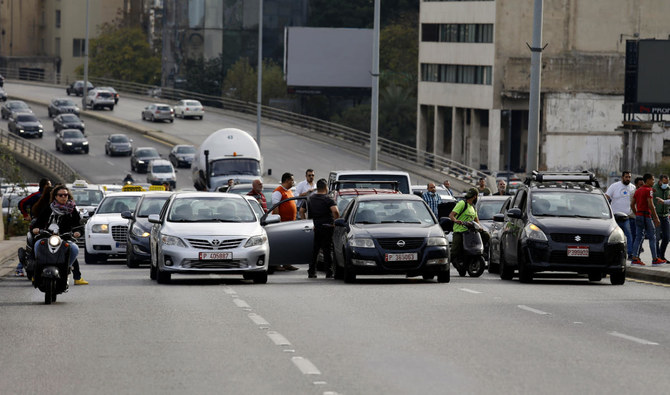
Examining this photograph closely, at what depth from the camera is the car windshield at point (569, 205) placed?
2373 centimetres

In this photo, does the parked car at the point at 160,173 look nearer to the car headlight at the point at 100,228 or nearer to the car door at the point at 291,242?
the car headlight at the point at 100,228

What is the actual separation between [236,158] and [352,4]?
81.5m

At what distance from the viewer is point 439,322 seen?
51.9ft

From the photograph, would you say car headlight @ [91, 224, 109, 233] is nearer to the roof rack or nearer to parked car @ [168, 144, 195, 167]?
the roof rack

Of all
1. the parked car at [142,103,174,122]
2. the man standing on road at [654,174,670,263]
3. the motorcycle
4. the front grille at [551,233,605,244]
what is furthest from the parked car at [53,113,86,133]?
the motorcycle

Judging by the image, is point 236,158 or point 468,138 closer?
point 236,158

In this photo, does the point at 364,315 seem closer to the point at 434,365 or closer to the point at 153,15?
the point at 434,365

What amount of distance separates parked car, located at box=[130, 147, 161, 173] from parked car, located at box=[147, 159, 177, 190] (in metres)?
6.27

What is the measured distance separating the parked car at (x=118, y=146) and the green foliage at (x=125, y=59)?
188 ft

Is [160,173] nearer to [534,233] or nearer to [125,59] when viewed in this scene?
[534,233]

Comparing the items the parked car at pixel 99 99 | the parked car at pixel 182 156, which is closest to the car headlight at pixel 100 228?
the parked car at pixel 182 156

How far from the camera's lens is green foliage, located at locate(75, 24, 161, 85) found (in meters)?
148

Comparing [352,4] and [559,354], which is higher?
[352,4]

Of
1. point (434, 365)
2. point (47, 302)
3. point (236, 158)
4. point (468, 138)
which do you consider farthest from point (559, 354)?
point (468, 138)
